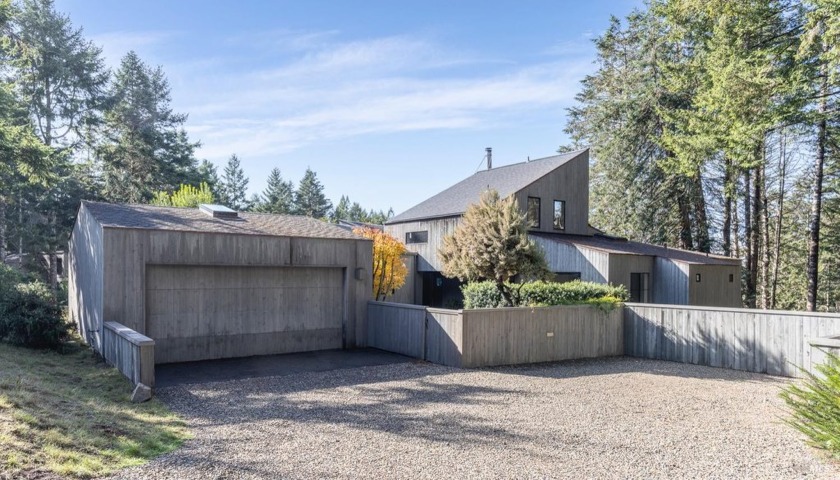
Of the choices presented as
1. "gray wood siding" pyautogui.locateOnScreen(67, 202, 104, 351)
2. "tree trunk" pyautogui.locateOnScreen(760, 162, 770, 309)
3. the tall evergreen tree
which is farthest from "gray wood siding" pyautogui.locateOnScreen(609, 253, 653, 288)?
the tall evergreen tree

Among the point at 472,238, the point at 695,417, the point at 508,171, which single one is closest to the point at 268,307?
the point at 472,238

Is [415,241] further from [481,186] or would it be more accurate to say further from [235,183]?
A: [235,183]

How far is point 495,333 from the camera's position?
1066 centimetres

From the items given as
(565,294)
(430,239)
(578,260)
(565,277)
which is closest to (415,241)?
(430,239)

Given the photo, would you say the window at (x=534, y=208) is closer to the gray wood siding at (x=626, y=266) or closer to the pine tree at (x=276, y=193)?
the gray wood siding at (x=626, y=266)

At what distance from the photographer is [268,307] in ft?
38.5

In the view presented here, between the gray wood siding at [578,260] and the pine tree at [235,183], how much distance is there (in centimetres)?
4169

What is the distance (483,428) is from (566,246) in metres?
12.4

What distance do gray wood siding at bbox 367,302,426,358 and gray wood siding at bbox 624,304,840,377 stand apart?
18.1 feet

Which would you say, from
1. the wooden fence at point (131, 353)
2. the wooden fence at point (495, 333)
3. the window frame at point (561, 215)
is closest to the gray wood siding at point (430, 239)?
the window frame at point (561, 215)

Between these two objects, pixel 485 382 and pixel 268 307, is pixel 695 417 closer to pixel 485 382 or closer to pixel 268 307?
pixel 485 382

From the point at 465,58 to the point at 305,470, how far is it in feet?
49.0

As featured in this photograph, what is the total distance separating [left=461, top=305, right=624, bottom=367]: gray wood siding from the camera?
1041 centimetres

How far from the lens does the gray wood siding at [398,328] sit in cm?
1123
